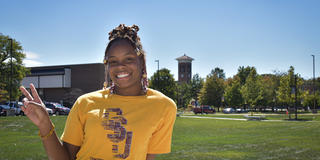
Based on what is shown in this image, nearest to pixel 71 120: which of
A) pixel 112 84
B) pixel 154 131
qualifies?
pixel 112 84

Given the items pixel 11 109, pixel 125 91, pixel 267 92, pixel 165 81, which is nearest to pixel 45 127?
pixel 125 91

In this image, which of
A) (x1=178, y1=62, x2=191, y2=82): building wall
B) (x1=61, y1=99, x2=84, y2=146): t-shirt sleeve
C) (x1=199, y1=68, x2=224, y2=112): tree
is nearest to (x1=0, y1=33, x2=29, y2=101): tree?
(x1=199, y1=68, x2=224, y2=112): tree

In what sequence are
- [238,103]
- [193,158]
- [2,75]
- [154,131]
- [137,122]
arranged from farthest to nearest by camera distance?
[238,103] < [2,75] < [193,158] < [154,131] < [137,122]

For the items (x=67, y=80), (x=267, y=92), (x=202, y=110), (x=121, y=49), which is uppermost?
(x=67, y=80)

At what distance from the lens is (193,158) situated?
30.6 feet

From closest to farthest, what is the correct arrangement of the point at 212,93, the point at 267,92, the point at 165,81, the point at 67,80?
the point at 267,92, the point at 165,81, the point at 67,80, the point at 212,93

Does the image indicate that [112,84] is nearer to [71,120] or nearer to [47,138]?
[71,120]

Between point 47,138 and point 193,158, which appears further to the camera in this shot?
point 193,158

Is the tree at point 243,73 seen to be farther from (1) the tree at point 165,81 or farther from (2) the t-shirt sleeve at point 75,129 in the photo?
(2) the t-shirt sleeve at point 75,129

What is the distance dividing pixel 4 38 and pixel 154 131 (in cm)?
5322

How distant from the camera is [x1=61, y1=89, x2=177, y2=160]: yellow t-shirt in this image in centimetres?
203

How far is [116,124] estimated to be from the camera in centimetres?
204

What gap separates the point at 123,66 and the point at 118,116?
400mm

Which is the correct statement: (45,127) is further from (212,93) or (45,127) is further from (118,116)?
(212,93)
